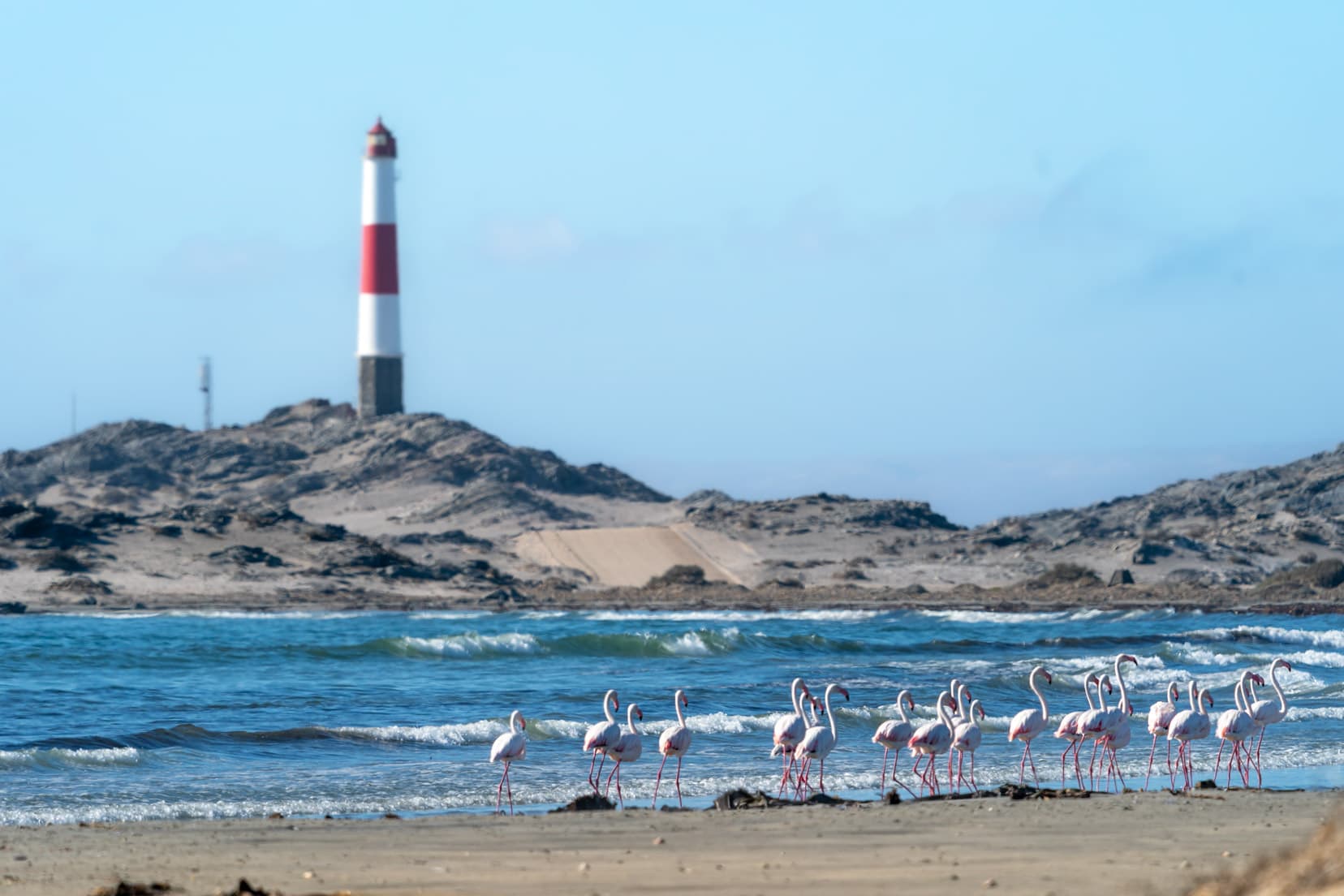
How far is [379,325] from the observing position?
6762cm

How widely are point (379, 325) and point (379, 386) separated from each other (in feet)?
15.4

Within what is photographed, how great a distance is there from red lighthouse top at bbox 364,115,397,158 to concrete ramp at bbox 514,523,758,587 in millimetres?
16585

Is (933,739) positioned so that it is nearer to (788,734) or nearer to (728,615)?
(788,734)

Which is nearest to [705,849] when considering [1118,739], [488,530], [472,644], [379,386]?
[1118,739]

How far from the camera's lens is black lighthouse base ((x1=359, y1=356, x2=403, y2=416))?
2781 inches

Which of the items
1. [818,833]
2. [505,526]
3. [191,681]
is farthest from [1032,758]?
[505,526]

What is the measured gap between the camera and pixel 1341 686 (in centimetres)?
2691

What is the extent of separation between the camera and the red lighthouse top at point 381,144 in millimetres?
66312

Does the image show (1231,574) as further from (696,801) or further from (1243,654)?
(696,801)

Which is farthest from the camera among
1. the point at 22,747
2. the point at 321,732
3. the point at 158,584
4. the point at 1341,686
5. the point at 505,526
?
the point at 505,526

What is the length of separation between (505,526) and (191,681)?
127 ft

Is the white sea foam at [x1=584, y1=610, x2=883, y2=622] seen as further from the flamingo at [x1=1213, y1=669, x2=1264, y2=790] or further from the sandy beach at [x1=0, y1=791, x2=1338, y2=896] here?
the sandy beach at [x1=0, y1=791, x2=1338, y2=896]

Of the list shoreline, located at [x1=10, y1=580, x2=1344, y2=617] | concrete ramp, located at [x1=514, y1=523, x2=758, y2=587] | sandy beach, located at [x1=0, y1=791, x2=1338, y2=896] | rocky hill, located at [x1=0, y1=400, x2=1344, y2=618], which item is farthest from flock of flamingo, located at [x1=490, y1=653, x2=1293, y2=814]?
concrete ramp, located at [x1=514, y1=523, x2=758, y2=587]

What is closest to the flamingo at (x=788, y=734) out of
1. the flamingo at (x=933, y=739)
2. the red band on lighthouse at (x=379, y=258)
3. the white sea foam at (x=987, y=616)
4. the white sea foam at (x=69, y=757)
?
the flamingo at (x=933, y=739)
